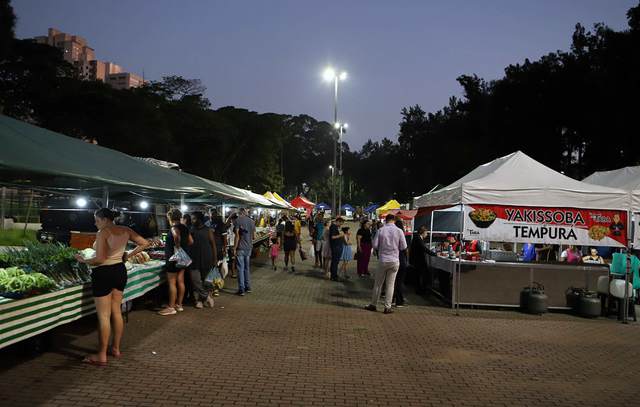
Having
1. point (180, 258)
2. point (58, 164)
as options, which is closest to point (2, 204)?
point (180, 258)

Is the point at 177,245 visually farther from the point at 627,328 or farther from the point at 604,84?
the point at 604,84

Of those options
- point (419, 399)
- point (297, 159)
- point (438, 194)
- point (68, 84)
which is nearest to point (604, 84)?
point (438, 194)

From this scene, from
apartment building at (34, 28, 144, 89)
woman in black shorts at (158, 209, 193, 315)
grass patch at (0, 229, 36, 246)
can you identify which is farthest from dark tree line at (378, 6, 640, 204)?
apartment building at (34, 28, 144, 89)

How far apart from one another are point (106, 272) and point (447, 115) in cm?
6076

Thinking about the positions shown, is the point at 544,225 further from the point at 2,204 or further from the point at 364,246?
the point at 2,204

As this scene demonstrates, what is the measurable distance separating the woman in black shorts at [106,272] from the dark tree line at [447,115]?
31.1m

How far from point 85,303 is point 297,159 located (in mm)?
94502

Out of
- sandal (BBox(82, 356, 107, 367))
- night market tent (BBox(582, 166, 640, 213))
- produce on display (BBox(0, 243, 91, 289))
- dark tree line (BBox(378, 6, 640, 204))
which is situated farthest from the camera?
dark tree line (BBox(378, 6, 640, 204))

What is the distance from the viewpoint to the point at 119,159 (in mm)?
8648

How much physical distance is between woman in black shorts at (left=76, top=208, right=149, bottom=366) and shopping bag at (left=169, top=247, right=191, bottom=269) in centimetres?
261

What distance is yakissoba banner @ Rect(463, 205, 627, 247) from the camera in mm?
10188

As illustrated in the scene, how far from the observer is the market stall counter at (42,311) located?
5.06m

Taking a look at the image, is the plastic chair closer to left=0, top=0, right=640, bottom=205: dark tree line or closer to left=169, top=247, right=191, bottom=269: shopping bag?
left=169, top=247, right=191, bottom=269: shopping bag

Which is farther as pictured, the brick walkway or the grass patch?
the grass patch
